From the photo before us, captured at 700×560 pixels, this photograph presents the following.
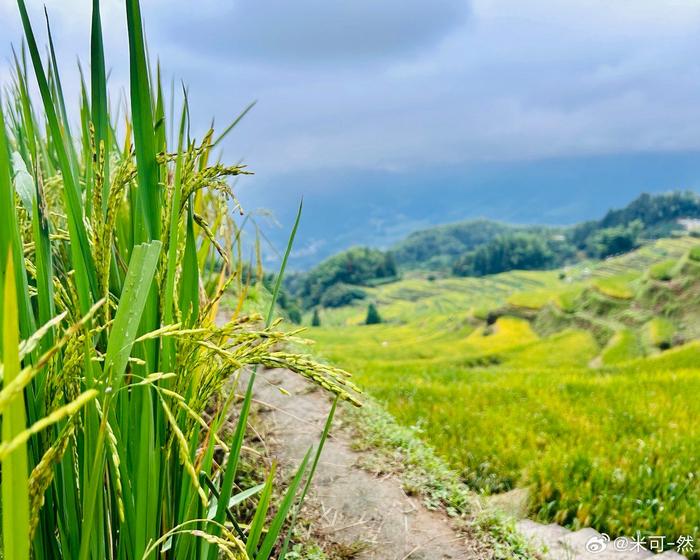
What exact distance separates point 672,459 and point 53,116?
17.6ft

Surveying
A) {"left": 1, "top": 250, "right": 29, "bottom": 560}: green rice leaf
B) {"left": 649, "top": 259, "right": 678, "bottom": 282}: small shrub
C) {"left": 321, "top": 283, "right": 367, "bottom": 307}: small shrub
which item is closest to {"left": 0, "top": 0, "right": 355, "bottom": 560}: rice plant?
{"left": 1, "top": 250, "right": 29, "bottom": 560}: green rice leaf

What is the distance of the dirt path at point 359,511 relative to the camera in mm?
2809

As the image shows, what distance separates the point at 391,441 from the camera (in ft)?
13.0

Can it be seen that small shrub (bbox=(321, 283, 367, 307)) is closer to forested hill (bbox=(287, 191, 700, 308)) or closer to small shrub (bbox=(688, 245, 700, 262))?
forested hill (bbox=(287, 191, 700, 308))

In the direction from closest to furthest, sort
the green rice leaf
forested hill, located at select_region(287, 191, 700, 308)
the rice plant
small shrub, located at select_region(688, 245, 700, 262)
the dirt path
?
the green rice leaf < the rice plant < the dirt path < small shrub, located at select_region(688, 245, 700, 262) < forested hill, located at select_region(287, 191, 700, 308)

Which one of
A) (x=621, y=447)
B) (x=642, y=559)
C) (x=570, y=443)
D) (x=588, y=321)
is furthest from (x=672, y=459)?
(x=588, y=321)

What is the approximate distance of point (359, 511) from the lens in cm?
306

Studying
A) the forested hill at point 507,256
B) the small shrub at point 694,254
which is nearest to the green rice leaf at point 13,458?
the small shrub at point 694,254

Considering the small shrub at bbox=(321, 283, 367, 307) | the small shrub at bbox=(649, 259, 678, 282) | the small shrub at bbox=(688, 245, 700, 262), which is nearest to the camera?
the small shrub at bbox=(688, 245, 700, 262)

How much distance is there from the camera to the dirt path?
281 centimetres

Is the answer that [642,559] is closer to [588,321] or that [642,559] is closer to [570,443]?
[570,443]

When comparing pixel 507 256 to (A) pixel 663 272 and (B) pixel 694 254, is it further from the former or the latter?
(B) pixel 694 254

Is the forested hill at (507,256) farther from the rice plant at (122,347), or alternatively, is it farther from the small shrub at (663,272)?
the rice plant at (122,347)

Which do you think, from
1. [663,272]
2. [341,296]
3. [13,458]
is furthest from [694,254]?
[341,296]
